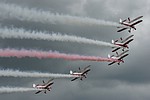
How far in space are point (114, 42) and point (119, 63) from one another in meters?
7.68

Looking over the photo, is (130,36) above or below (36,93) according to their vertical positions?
above

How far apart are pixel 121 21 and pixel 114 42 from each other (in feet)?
30.1

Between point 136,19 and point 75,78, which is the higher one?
point 136,19

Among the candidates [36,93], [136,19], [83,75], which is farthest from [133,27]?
[36,93]

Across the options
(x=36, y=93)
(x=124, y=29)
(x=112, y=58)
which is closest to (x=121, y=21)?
(x=124, y=29)

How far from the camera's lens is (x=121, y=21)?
184875mm

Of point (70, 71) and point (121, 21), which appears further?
point (70, 71)

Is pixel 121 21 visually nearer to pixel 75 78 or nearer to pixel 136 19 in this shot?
pixel 136 19

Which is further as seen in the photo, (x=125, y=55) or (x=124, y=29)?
(x=125, y=55)

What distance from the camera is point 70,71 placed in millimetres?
198875

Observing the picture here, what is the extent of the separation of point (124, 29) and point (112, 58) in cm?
1475

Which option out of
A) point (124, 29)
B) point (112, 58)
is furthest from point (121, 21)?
point (112, 58)

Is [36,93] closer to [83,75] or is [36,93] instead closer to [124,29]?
[83,75]

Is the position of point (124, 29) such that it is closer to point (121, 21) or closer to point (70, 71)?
point (121, 21)
